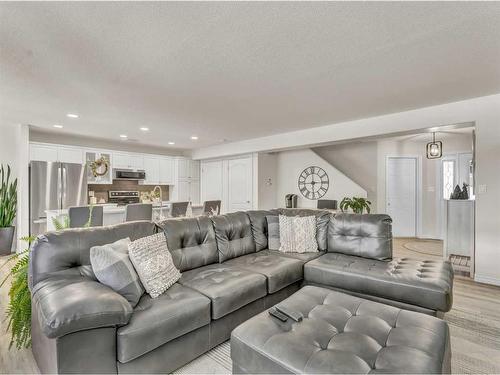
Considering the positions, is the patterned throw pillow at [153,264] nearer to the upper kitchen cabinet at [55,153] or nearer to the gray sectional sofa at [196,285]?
the gray sectional sofa at [196,285]

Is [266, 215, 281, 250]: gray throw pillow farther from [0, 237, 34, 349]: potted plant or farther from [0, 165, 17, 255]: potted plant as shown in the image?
[0, 165, 17, 255]: potted plant

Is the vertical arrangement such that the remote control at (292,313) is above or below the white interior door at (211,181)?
below

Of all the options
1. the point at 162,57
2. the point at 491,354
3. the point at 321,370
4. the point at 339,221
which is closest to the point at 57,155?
the point at 162,57

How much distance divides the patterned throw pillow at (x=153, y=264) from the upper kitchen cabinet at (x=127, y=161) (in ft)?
15.8

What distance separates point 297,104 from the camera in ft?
12.0

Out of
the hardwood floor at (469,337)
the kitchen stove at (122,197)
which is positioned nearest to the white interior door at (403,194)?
the hardwood floor at (469,337)

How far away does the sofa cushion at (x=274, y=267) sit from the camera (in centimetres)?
241

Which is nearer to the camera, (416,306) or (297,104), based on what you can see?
(416,306)

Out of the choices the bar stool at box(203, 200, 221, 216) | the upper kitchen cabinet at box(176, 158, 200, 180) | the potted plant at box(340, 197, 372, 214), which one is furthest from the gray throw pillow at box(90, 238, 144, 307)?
the upper kitchen cabinet at box(176, 158, 200, 180)

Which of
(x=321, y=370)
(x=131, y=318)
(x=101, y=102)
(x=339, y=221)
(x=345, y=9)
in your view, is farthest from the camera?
(x=101, y=102)

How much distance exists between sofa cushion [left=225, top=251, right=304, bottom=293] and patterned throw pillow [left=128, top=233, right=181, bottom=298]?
2.33ft

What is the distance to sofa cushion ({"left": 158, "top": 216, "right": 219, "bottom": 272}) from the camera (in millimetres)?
2428

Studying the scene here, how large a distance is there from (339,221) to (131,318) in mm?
2445

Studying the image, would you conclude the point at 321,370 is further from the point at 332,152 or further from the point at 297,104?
the point at 332,152
